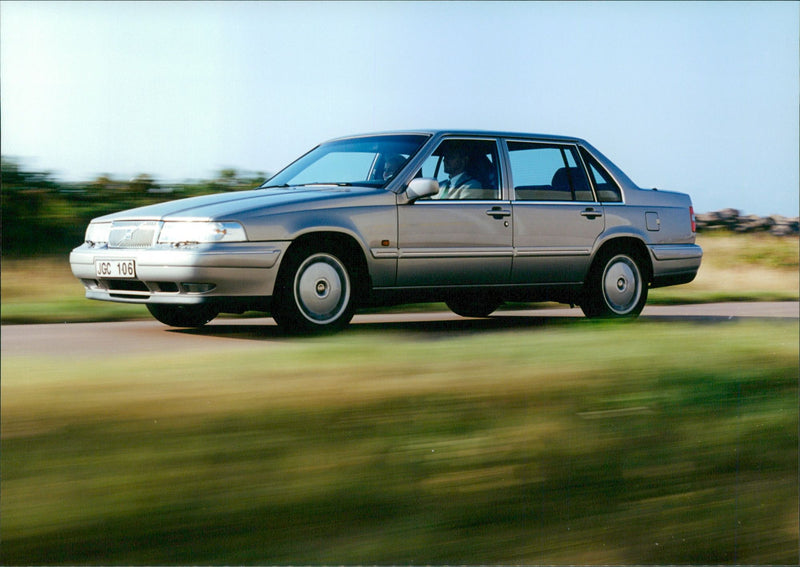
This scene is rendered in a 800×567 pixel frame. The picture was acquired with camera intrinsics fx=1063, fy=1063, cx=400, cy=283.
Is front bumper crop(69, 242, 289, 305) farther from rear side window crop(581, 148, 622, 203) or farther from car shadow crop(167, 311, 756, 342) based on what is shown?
rear side window crop(581, 148, 622, 203)

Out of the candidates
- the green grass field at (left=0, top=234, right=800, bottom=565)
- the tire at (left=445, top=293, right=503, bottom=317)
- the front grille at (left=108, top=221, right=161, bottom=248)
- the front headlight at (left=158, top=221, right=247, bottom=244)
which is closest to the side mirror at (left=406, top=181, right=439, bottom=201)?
the front headlight at (left=158, top=221, right=247, bottom=244)

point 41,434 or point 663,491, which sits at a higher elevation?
point 41,434

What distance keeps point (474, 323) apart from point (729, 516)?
4.88m

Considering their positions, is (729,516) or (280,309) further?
(280,309)

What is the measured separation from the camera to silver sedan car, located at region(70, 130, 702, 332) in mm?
7074

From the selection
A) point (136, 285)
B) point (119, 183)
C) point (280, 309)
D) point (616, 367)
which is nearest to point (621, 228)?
point (280, 309)

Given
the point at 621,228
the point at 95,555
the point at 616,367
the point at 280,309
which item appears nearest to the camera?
the point at 95,555

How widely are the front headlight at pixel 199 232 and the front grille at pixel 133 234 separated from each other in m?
0.11

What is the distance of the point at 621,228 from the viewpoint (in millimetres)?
9172

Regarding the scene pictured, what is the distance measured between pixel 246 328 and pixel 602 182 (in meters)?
3.43

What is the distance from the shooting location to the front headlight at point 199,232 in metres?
6.98

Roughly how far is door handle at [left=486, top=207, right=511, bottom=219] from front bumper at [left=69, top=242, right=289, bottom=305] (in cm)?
190

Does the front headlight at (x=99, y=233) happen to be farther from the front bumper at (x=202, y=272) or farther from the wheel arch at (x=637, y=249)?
the wheel arch at (x=637, y=249)

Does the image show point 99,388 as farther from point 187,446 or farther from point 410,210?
point 410,210
